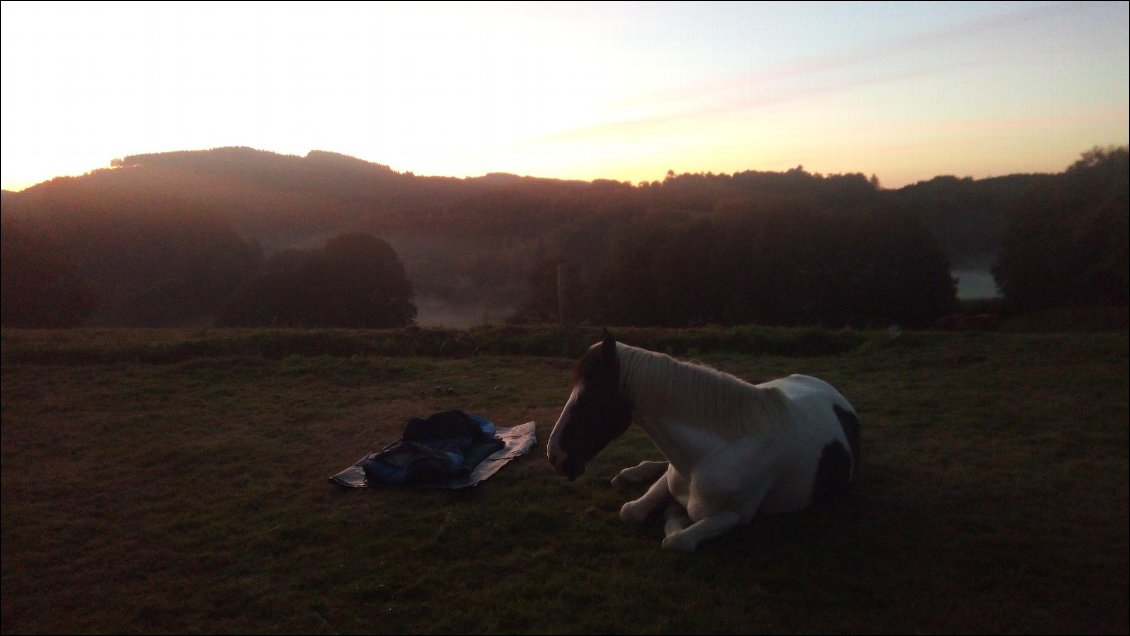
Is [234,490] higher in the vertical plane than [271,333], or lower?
lower

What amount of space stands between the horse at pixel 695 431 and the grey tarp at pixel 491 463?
1.33 m

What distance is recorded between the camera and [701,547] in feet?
11.8

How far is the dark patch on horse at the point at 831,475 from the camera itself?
3.93 metres

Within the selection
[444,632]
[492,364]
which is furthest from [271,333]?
[444,632]

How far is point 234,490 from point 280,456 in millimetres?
801

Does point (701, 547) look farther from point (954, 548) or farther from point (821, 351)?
point (821, 351)

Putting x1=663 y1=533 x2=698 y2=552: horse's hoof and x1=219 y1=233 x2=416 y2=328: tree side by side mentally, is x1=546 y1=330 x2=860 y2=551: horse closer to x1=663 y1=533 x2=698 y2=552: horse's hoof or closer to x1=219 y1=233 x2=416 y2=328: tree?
x1=663 y1=533 x2=698 y2=552: horse's hoof

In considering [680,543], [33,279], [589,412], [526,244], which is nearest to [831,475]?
[680,543]

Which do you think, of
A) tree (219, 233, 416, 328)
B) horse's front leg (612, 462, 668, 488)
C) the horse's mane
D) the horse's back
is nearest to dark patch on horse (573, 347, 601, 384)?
→ the horse's mane

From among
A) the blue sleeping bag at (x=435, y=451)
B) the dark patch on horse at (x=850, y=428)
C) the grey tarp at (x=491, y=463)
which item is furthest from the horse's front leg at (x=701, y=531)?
the blue sleeping bag at (x=435, y=451)

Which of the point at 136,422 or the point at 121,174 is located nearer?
the point at 121,174

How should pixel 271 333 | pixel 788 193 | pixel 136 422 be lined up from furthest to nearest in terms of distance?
1. pixel 788 193
2. pixel 271 333
3. pixel 136 422

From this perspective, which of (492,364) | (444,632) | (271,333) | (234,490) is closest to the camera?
(444,632)

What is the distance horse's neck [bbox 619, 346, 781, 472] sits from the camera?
365cm
